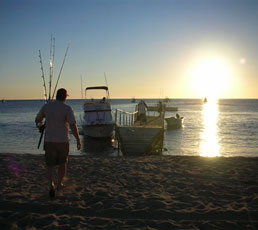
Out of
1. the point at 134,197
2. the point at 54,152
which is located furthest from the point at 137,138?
the point at 54,152

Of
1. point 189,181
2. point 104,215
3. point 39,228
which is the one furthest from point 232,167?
A: point 39,228

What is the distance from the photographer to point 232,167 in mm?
8492

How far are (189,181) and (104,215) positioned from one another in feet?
9.66

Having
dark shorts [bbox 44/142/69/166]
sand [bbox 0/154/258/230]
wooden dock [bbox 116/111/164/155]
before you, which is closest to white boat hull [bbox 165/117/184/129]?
wooden dock [bbox 116/111/164/155]

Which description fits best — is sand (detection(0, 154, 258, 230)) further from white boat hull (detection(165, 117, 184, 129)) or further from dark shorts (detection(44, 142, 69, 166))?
white boat hull (detection(165, 117, 184, 129))

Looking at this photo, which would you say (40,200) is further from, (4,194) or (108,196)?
(108,196)

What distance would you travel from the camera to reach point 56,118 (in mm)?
5309

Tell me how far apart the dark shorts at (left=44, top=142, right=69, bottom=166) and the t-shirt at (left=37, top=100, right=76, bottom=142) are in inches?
3.9

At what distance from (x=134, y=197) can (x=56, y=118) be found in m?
2.33

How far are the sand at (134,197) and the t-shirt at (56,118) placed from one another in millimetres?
1288

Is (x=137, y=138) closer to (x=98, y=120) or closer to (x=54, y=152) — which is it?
(x=98, y=120)

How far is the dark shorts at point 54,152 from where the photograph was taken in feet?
17.5

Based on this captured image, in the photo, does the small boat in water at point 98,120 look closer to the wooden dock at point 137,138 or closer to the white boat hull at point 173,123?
the wooden dock at point 137,138

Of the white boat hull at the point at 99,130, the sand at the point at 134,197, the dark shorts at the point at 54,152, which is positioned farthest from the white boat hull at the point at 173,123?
the dark shorts at the point at 54,152
